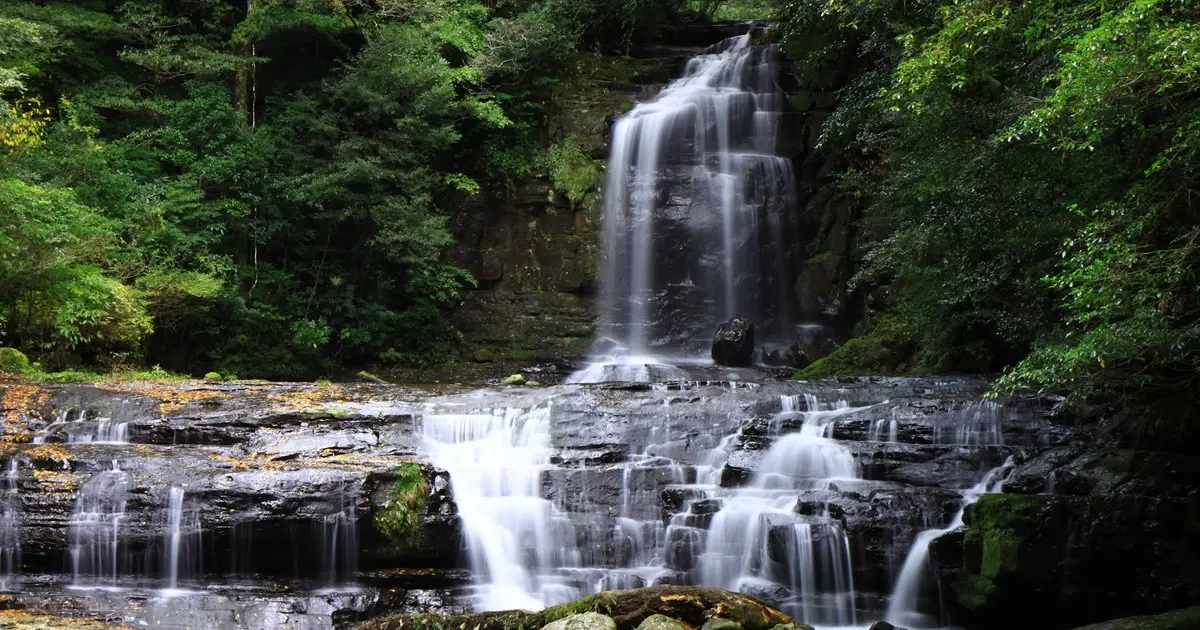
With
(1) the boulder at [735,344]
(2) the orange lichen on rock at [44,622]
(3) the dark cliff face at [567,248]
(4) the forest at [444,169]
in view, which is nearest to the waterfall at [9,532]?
(2) the orange lichen on rock at [44,622]

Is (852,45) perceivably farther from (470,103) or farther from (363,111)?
(363,111)

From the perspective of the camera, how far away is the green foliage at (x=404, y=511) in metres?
9.90

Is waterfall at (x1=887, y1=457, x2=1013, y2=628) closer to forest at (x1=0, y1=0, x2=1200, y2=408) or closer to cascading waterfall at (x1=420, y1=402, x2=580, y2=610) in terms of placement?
forest at (x1=0, y1=0, x2=1200, y2=408)

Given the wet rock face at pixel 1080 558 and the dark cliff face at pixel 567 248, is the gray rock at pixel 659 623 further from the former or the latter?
the dark cliff face at pixel 567 248

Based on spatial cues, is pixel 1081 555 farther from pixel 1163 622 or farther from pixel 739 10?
pixel 739 10

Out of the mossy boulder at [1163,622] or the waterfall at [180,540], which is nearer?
the mossy boulder at [1163,622]

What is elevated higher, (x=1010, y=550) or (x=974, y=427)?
(x=974, y=427)

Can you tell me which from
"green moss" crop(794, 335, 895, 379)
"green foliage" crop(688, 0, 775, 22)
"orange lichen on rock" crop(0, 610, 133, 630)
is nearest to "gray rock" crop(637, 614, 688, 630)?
"orange lichen on rock" crop(0, 610, 133, 630)

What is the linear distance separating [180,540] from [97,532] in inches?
33.7

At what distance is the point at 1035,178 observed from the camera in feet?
35.0

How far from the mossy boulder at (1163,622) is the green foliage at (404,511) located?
6.62 meters

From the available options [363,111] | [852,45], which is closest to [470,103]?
[363,111]

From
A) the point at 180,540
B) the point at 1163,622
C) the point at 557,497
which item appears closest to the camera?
the point at 1163,622

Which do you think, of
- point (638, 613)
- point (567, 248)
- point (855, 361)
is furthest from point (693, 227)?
point (638, 613)
